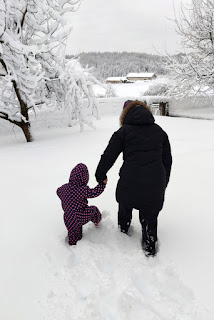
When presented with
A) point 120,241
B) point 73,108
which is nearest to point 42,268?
point 120,241

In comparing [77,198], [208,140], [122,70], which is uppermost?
[122,70]

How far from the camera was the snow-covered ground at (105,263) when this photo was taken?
2.05 m

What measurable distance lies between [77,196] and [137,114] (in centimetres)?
101

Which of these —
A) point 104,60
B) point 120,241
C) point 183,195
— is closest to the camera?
point 120,241

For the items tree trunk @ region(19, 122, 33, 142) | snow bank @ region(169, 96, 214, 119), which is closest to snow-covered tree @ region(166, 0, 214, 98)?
snow bank @ region(169, 96, 214, 119)

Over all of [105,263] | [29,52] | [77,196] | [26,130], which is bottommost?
[105,263]

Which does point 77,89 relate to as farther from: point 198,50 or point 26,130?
point 198,50

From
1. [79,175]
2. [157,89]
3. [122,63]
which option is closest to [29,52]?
[79,175]

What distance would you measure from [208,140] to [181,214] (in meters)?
5.06

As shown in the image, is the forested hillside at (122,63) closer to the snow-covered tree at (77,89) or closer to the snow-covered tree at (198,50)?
the snow-covered tree at (198,50)

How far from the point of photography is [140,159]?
2416 millimetres

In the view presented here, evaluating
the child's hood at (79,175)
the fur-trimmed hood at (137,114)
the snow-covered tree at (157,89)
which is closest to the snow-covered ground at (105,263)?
the child's hood at (79,175)

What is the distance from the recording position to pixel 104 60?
103938 millimetres

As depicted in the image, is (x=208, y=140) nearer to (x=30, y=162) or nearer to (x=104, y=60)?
(x=30, y=162)
